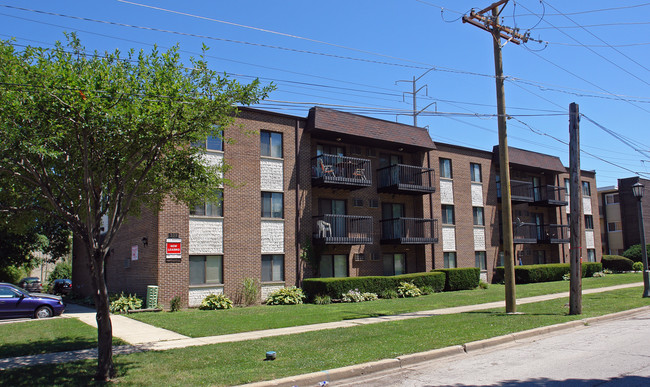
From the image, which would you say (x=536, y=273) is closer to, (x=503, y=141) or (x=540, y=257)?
(x=540, y=257)

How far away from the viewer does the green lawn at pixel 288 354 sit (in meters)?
7.98

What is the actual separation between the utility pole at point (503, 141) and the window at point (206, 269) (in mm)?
11112

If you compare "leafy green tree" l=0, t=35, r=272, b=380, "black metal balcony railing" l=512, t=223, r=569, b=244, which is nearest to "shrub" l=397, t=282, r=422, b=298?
"black metal balcony railing" l=512, t=223, r=569, b=244

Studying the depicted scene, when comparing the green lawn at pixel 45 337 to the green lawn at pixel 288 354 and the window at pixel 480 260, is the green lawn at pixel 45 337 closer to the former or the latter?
the green lawn at pixel 288 354

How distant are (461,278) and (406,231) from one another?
410cm

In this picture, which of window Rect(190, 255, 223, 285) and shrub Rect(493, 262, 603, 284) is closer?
window Rect(190, 255, 223, 285)

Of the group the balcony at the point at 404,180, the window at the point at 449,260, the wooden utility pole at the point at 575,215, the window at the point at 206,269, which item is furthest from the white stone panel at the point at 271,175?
the wooden utility pole at the point at 575,215

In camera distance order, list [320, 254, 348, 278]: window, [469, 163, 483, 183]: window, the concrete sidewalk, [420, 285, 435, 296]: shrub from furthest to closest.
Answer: [469, 163, 483, 183]: window
[420, 285, 435, 296]: shrub
[320, 254, 348, 278]: window
the concrete sidewalk

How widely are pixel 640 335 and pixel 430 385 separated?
22.3ft

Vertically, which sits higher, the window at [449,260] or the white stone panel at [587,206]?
the white stone panel at [587,206]

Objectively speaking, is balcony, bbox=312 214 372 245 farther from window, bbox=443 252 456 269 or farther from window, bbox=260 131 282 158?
window, bbox=443 252 456 269

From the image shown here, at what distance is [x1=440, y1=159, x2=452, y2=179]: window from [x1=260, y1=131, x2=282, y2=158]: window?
1136 cm

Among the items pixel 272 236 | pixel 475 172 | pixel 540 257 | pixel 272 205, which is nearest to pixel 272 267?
pixel 272 236

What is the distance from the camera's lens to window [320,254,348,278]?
23.5 m
